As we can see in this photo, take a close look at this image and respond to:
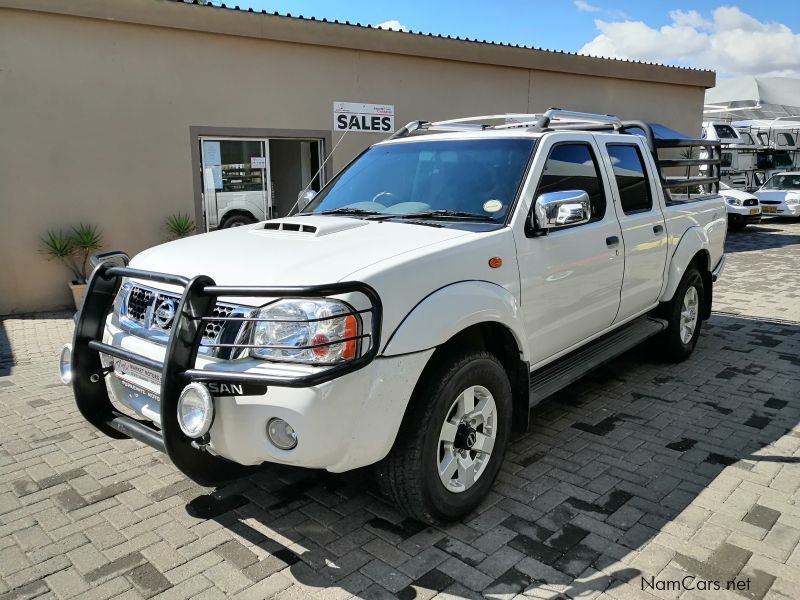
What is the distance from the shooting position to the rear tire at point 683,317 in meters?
5.65

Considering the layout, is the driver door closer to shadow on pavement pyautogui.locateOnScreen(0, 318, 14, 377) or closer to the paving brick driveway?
the paving brick driveway

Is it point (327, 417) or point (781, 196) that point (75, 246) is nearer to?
point (327, 417)

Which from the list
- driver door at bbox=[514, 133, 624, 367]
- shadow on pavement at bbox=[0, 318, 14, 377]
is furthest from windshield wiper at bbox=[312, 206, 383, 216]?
shadow on pavement at bbox=[0, 318, 14, 377]

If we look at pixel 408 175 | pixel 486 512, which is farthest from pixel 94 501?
pixel 408 175

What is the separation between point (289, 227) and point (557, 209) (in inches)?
60.9

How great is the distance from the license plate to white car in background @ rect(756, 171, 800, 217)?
21.0m

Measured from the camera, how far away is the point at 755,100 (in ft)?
102

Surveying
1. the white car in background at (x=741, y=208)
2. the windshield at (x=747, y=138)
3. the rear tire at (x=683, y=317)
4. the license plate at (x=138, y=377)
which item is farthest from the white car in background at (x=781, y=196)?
the license plate at (x=138, y=377)

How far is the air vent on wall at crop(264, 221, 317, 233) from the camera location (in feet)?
11.8

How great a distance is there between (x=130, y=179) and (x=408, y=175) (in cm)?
633

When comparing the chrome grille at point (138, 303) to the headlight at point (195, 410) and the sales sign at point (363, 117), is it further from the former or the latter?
the sales sign at point (363, 117)

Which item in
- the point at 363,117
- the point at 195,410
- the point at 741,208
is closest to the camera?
the point at 195,410

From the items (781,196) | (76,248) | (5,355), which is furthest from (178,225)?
(781,196)

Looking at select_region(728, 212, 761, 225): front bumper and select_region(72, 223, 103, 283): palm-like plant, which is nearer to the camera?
select_region(72, 223, 103, 283): palm-like plant
